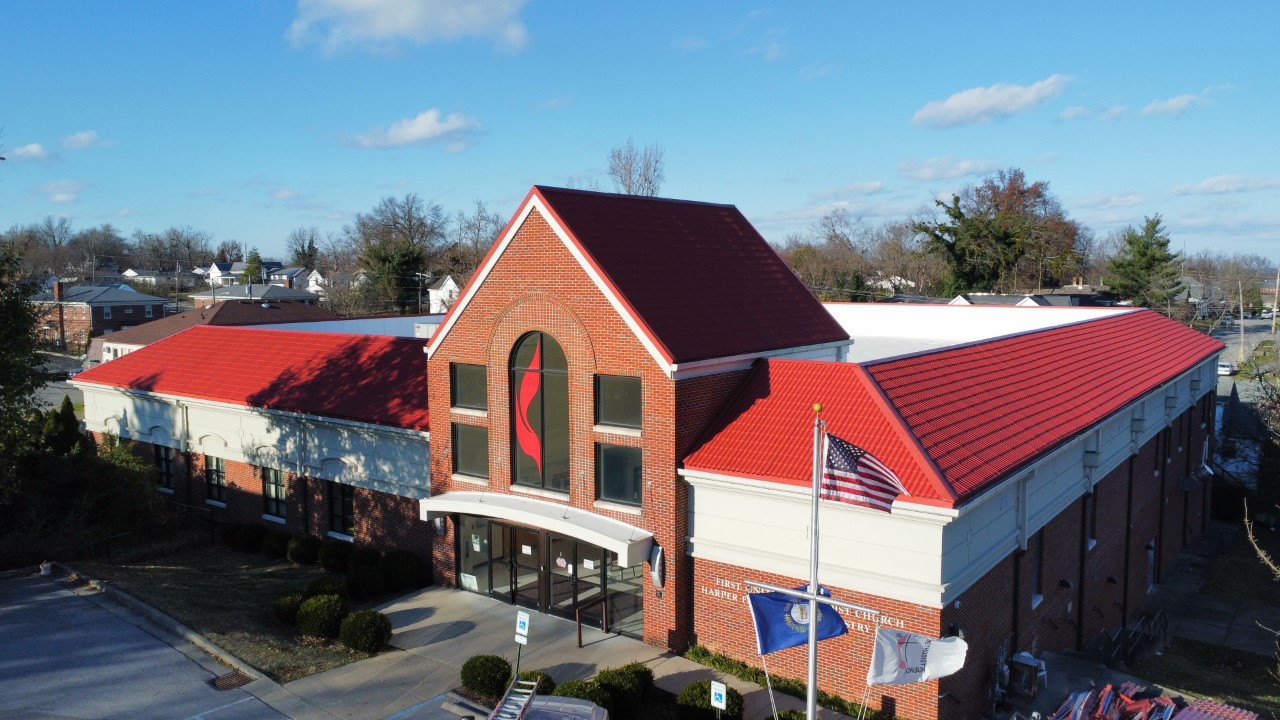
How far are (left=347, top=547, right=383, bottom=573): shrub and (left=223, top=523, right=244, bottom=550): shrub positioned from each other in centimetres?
470

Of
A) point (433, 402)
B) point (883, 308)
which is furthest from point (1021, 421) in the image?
point (883, 308)

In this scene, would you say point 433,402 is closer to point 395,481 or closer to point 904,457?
point 395,481

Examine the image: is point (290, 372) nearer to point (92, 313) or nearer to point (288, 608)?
point (288, 608)

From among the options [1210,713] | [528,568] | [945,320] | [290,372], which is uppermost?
[945,320]

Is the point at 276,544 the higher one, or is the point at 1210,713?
the point at 276,544

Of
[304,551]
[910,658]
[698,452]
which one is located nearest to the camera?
[910,658]

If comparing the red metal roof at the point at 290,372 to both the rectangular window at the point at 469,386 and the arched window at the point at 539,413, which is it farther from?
the arched window at the point at 539,413

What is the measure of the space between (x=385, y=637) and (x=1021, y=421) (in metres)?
14.4

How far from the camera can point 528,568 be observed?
21.7 metres

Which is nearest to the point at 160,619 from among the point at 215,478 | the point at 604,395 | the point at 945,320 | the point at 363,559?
the point at 363,559

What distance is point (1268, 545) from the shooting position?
116 ft

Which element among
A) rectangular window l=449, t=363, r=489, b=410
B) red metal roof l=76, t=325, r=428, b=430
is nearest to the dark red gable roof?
rectangular window l=449, t=363, r=489, b=410

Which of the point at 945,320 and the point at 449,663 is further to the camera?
the point at 945,320

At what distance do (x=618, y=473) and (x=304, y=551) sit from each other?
1081 centimetres
